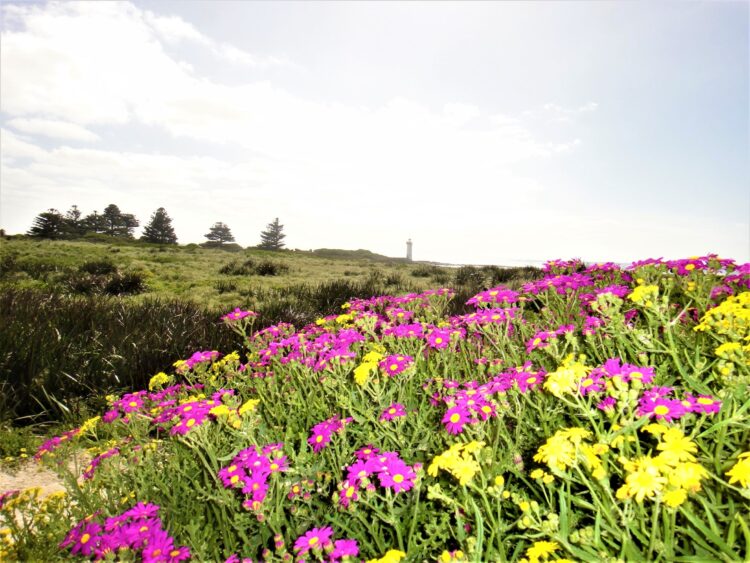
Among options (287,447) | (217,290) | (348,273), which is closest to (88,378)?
(287,447)

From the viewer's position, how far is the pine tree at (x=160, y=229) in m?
70.8

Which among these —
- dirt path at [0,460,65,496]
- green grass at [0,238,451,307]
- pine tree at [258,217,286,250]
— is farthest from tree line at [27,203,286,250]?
dirt path at [0,460,65,496]

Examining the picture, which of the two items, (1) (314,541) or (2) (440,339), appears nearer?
(1) (314,541)

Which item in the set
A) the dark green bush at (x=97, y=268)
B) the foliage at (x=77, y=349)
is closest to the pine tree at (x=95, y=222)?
the dark green bush at (x=97, y=268)

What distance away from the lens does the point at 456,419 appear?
1874 millimetres

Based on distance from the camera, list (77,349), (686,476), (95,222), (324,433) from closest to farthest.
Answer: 1. (686,476)
2. (324,433)
3. (77,349)
4. (95,222)

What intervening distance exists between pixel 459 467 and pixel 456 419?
1.13ft

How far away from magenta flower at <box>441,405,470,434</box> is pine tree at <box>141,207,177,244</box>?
3048 inches

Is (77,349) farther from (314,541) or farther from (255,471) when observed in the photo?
(314,541)

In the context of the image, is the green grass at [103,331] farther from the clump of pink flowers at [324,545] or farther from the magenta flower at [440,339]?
the clump of pink flowers at [324,545]

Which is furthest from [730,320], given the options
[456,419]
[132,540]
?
[132,540]

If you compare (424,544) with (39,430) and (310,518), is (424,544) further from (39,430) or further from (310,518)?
(39,430)

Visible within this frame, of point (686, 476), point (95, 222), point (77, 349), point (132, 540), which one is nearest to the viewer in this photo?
point (686, 476)

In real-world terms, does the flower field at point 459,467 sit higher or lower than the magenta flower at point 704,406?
lower
